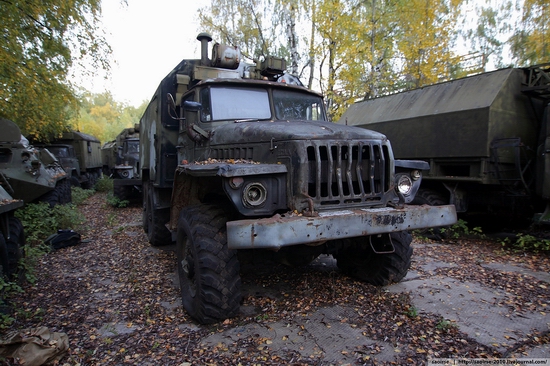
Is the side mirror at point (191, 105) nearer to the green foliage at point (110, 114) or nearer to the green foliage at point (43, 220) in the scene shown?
the green foliage at point (43, 220)

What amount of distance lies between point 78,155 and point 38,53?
10.1m

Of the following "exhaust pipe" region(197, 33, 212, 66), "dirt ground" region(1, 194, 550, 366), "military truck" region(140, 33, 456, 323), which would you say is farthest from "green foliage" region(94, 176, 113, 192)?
"military truck" region(140, 33, 456, 323)

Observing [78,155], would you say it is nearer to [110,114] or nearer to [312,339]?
[312,339]

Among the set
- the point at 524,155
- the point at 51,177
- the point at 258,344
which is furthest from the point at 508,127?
the point at 51,177

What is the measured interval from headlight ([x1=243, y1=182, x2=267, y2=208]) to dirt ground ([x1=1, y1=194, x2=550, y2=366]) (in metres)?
1.09

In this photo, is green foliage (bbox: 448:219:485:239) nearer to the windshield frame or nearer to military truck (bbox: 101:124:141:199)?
the windshield frame

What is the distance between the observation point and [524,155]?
6438 mm

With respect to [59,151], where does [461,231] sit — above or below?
below

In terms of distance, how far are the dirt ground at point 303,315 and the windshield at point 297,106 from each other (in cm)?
197

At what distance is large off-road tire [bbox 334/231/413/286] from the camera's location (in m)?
4.00

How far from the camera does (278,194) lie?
3.27 m

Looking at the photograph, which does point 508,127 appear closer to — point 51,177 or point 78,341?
point 78,341

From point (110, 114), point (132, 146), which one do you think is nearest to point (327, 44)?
point (132, 146)

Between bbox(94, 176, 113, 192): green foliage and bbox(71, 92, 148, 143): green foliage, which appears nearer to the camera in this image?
bbox(94, 176, 113, 192): green foliage
